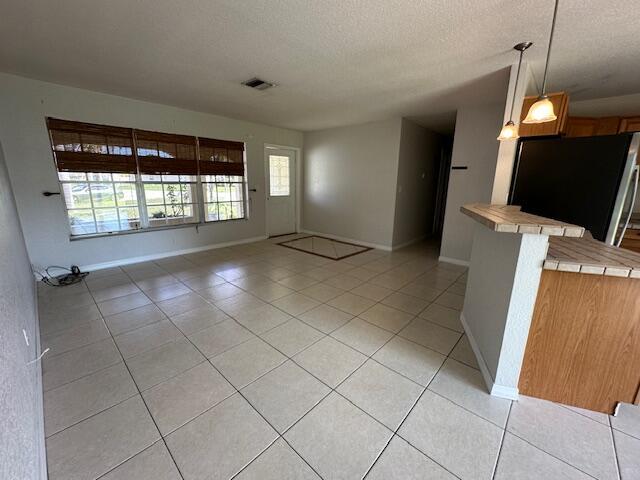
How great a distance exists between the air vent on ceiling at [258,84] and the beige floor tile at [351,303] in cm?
263

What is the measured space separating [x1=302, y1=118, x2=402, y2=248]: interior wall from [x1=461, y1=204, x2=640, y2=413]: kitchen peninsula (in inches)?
132

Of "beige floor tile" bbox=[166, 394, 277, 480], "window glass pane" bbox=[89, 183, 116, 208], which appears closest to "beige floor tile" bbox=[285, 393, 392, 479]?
"beige floor tile" bbox=[166, 394, 277, 480]

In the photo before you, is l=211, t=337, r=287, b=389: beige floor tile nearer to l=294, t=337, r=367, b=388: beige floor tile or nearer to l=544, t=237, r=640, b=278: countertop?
l=294, t=337, r=367, b=388: beige floor tile

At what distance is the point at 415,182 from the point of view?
17.6ft

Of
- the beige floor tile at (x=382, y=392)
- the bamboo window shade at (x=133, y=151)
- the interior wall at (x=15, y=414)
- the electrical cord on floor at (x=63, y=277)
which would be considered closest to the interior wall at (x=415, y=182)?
the bamboo window shade at (x=133, y=151)

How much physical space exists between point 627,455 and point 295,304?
7.84 feet

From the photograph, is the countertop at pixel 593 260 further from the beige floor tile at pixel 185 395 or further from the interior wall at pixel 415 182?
the interior wall at pixel 415 182

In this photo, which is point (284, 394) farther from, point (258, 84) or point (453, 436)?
point (258, 84)

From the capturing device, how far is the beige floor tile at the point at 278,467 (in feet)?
3.87

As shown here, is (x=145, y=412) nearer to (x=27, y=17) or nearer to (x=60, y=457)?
(x=60, y=457)

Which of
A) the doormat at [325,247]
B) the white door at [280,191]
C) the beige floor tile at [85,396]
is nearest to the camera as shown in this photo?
the beige floor tile at [85,396]

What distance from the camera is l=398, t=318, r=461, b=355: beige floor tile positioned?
2150 millimetres

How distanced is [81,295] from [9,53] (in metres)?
2.42

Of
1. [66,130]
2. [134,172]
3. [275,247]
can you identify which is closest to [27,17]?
[66,130]
